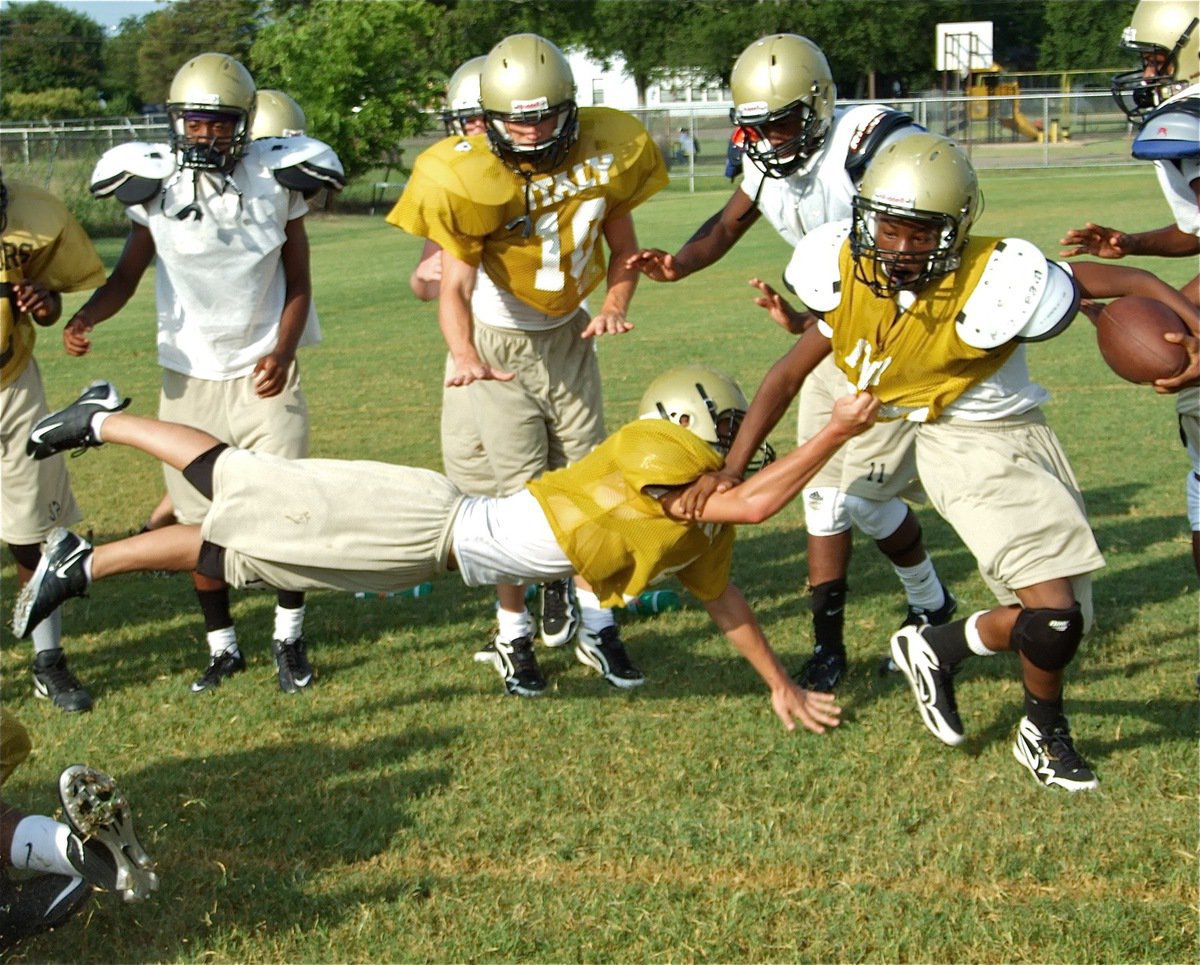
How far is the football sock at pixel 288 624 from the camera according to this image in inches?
223

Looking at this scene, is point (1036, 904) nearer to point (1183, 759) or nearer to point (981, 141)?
point (1183, 759)

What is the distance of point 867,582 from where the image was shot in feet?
22.3

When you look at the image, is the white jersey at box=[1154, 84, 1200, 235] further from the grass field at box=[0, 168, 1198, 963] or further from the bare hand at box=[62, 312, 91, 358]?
the bare hand at box=[62, 312, 91, 358]

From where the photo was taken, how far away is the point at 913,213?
4.30m

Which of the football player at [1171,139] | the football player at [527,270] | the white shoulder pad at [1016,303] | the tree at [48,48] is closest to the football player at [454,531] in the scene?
the white shoulder pad at [1016,303]

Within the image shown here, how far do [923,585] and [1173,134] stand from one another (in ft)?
6.43

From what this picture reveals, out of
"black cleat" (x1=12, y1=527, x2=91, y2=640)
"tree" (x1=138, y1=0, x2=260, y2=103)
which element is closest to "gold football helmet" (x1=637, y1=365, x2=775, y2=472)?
"black cleat" (x1=12, y1=527, x2=91, y2=640)

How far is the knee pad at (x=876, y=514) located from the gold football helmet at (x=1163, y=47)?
1.67 metres

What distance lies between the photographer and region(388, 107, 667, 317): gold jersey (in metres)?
5.42

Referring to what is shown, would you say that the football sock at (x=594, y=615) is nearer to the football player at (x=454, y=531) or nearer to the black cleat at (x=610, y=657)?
the black cleat at (x=610, y=657)

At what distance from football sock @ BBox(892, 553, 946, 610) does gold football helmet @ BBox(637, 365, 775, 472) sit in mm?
1018

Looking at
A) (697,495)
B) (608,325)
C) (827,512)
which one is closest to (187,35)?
(608,325)

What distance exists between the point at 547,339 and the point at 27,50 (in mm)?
62076

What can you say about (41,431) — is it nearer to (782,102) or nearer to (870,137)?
(782,102)
